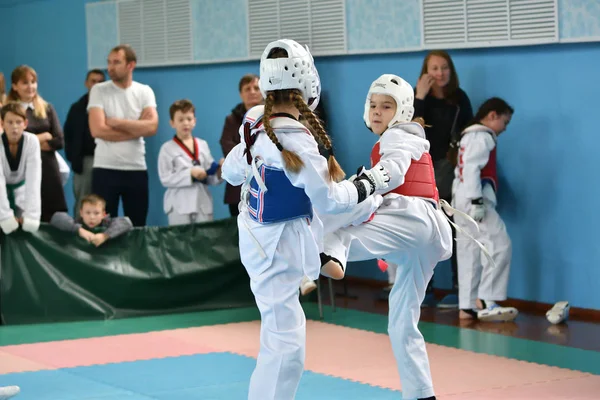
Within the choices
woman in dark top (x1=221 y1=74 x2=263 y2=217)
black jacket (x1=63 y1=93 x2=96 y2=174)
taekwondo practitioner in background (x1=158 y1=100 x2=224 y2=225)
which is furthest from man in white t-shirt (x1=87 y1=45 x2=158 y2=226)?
black jacket (x1=63 y1=93 x2=96 y2=174)

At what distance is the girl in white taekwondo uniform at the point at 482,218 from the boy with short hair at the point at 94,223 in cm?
262

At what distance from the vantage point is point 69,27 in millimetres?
13109

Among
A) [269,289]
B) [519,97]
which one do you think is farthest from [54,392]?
[519,97]

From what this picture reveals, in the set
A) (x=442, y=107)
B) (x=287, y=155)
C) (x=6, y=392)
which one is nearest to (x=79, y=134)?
(x=442, y=107)

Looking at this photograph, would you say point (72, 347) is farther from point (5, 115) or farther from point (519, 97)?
point (519, 97)

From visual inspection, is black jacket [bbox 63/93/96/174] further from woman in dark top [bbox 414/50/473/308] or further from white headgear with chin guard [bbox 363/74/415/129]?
white headgear with chin guard [bbox 363/74/415/129]

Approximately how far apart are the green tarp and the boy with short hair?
74 millimetres

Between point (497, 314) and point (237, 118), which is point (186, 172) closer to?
point (237, 118)

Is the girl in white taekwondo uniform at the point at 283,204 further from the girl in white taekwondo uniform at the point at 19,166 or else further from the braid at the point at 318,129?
the girl in white taekwondo uniform at the point at 19,166

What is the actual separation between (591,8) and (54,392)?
15.1ft

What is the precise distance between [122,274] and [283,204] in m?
4.28

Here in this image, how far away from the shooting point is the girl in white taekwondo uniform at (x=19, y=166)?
791 cm

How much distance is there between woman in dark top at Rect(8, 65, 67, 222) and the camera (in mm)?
8500

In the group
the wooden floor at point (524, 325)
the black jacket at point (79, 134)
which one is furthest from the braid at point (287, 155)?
the black jacket at point (79, 134)
